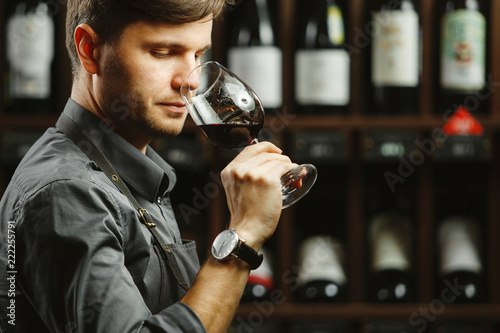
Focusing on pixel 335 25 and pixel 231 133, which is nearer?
pixel 231 133

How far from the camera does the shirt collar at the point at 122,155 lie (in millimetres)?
857

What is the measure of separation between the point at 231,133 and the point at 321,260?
103 cm

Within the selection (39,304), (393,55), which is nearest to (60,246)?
(39,304)

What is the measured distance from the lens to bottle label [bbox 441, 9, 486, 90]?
69.6 inches

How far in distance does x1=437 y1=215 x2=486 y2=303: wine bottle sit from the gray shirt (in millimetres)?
1212

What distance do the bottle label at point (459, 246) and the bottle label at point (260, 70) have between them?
61 centimetres

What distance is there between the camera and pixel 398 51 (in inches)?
70.0

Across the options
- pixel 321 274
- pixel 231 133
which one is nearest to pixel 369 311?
pixel 321 274

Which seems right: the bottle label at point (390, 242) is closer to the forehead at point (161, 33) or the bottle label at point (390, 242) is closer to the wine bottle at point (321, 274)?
the wine bottle at point (321, 274)

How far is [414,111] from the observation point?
181 cm

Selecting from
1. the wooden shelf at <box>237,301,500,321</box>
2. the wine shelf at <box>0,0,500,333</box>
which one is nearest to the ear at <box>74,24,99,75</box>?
the wine shelf at <box>0,0,500,333</box>

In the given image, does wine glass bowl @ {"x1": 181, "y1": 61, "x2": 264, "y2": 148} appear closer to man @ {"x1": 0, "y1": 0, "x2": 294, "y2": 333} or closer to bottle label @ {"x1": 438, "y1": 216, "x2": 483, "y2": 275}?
man @ {"x1": 0, "y1": 0, "x2": 294, "y2": 333}

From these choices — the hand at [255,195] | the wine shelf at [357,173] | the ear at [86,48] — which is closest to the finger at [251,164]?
the hand at [255,195]

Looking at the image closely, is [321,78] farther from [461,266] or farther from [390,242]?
[461,266]
